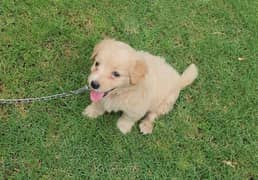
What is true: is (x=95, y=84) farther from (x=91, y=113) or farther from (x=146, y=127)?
(x=146, y=127)

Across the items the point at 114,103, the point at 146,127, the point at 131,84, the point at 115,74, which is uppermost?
the point at 115,74

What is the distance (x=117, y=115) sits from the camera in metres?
4.48

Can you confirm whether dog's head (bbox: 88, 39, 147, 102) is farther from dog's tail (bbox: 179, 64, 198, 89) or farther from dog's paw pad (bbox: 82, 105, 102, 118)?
dog's tail (bbox: 179, 64, 198, 89)

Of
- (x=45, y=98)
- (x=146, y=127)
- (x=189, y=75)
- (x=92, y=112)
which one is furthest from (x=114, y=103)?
(x=189, y=75)

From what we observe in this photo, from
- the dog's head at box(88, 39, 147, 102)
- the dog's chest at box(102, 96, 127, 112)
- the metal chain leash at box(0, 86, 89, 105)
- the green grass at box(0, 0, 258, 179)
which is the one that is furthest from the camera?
the metal chain leash at box(0, 86, 89, 105)

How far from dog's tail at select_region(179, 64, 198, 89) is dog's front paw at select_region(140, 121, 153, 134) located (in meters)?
0.52

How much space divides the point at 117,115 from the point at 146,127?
0.31 meters

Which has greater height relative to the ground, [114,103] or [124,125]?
[114,103]

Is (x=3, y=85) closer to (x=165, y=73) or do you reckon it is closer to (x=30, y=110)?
(x=30, y=110)

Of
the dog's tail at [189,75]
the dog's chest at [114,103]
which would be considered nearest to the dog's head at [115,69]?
the dog's chest at [114,103]

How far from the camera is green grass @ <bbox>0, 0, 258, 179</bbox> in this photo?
13.8 feet

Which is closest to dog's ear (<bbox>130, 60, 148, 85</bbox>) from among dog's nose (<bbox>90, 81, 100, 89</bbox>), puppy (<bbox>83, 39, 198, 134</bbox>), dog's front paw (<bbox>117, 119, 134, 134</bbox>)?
puppy (<bbox>83, 39, 198, 134</bbox>)

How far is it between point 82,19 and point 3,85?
4.04 ft

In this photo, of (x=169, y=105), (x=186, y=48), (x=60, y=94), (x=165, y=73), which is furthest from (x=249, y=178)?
(x=60, y=94)
